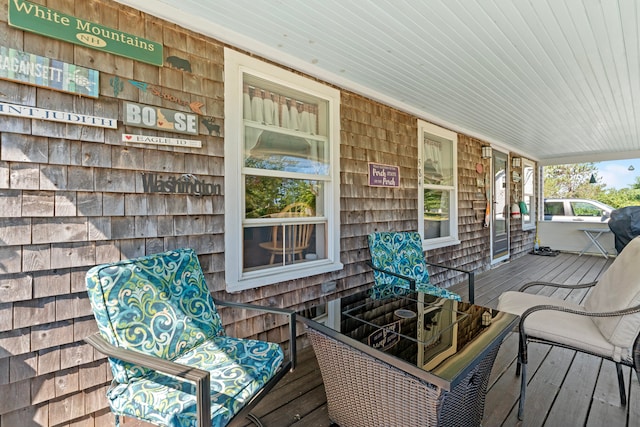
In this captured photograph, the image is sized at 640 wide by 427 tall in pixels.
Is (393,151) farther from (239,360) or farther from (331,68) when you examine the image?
(239,360)

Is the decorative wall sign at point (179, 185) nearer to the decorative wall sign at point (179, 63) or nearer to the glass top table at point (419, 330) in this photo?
the decorative wall sign at point (179, 63)

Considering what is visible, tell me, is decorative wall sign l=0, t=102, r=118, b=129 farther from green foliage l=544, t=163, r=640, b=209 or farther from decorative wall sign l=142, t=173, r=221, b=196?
green foliage l=544, t=163, r=640, b=209

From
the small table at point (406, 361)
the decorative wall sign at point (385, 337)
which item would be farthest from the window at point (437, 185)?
the decorative wall sign at point (385, 337)

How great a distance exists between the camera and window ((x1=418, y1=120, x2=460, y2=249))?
4.28m

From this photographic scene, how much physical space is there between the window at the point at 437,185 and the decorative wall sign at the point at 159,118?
3.10 m

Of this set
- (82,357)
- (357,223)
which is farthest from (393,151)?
(82,357)

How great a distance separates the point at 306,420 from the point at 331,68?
8.96 ft

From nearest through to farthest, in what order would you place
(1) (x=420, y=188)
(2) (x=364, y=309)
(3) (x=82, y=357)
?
(3) (x=82, y=357) < (2) (x=364, y=309) < (1) (x=420, y=188)

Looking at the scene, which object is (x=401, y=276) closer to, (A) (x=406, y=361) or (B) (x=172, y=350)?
(A) (x=406, y=361)

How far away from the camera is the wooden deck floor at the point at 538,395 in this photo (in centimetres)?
179

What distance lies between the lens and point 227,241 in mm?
2236

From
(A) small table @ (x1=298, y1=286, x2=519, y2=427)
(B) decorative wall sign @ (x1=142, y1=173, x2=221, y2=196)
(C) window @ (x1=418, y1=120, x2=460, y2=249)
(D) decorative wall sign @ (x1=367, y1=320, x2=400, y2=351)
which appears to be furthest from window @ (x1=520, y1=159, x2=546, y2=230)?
(B) decorative wall sign @ (x1=142, y1=173, x2=221, y2=196)

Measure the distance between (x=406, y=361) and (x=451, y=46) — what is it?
2.32m

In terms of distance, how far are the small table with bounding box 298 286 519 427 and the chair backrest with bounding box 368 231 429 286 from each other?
1.10m
